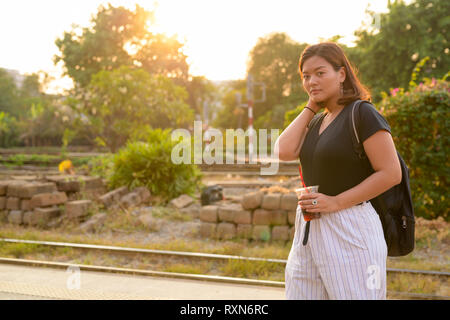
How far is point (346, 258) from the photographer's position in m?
1.83

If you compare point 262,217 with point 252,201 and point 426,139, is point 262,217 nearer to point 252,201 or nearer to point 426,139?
point 252,201

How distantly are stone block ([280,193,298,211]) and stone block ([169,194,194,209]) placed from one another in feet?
10.5

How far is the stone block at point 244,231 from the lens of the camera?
7637mm

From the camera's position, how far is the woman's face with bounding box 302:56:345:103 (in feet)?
6.35

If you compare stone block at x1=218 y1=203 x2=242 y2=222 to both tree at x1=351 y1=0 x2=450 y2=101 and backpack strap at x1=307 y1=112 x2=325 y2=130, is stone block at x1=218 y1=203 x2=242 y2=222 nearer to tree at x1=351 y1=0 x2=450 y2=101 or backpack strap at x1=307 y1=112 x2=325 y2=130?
backpack strap at x1=307 y1=112 x2=325 y2=130

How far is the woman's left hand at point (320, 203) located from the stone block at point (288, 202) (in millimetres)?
5537

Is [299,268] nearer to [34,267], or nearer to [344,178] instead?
[344,178]

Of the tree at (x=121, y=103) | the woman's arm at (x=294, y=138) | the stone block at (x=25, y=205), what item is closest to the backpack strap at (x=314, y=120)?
the woman's arm at (x=294, y=138)

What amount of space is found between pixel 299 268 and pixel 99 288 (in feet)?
11.7

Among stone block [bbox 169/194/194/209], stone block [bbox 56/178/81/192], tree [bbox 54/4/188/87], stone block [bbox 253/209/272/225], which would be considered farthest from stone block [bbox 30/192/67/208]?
tree [bbox 54/4/188/87]

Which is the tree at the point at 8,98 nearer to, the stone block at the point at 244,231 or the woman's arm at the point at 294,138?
the stone block at the point at 244,231
